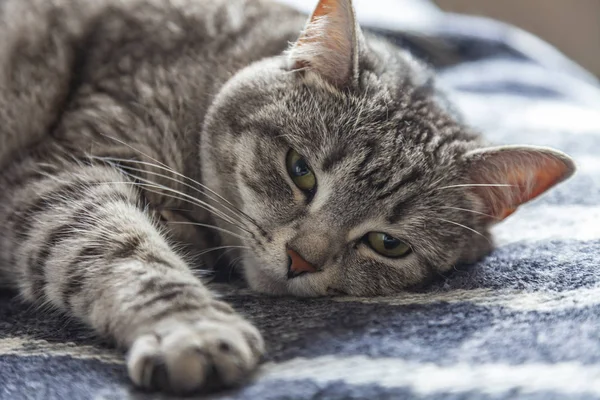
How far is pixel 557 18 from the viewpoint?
143 inches

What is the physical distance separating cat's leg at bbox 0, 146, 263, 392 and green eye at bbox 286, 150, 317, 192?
26 centimetres

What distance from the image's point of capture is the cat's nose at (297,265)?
3.51ft

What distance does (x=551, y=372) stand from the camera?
77 centimetres

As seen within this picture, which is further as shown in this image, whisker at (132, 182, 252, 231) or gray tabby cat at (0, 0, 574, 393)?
A: whisker at (132, 182, 252, 231)

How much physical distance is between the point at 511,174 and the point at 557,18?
2.81m

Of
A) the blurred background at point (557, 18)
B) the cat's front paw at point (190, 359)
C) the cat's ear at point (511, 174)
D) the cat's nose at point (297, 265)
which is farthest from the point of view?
the blurred background at point (557, 18)

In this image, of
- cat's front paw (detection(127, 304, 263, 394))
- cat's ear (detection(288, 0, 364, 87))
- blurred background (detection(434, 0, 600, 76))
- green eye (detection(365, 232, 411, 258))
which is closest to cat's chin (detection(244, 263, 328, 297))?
green eye (detection(365, 232, 411, 258))

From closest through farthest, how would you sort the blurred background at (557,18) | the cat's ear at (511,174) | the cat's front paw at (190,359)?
the cat's front paw at (190,359)
the cat's ear at (511,174)
the blurred background at (557,18)

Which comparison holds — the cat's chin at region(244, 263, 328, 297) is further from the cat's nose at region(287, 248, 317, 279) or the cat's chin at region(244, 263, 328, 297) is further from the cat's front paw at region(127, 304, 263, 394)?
the cat's front paw at region(127, 304, 263, 394)

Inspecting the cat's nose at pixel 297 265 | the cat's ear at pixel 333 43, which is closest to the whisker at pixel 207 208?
the cat's nose at pixel 297 265

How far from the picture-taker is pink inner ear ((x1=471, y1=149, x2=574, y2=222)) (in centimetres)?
117

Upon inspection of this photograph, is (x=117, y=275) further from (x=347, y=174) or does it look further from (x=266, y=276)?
(x=347, y=174)

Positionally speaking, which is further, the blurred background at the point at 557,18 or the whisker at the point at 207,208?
the blurred background at the point at 557,18

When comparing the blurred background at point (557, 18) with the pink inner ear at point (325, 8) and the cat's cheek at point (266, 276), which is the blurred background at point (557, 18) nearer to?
the pink inner ear at point (325, 8)
